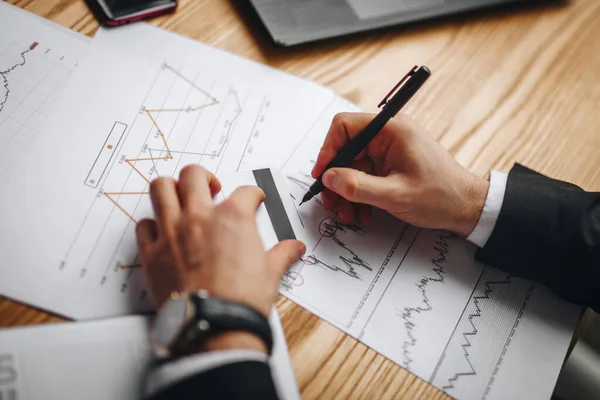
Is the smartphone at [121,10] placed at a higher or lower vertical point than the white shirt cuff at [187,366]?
higher

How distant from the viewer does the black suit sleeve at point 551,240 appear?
54cm

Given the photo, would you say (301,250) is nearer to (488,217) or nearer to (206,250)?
(206,250)

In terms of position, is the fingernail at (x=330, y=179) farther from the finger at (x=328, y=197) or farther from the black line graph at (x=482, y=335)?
the black line graph at (x=482, y=335)

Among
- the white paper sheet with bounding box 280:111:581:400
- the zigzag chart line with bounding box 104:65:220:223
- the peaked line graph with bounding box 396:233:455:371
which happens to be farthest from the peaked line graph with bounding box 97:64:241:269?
the peaked line graph with bounding box 396:233:455:371

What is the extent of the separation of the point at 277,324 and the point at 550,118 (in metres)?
0.51

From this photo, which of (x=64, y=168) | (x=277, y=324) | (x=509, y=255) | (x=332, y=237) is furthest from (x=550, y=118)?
(x=64, y=168)

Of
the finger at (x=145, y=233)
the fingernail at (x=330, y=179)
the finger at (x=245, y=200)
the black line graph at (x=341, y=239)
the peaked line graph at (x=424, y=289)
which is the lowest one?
the peaked line graph at (x=424, y=289)

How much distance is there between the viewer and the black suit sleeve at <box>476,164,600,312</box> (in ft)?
1.77

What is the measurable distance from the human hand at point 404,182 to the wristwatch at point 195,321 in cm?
19

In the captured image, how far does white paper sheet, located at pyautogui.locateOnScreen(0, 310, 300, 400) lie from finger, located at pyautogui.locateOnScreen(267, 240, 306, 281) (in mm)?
130

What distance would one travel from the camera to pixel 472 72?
0.70 metres

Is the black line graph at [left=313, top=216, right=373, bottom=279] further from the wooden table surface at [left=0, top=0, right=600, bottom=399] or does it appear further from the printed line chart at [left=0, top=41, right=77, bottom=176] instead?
the printed line chart at [left=0, top=41, right=77, bottom=176]

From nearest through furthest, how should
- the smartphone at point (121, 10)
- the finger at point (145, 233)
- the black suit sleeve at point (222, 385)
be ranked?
the black suit sleeve at point (222, 385) < the finger at point (145, 233) < the smartphone at point (121, 10)

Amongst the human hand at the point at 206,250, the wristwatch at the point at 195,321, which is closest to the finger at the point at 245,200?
the human hand at the point at 206,250
